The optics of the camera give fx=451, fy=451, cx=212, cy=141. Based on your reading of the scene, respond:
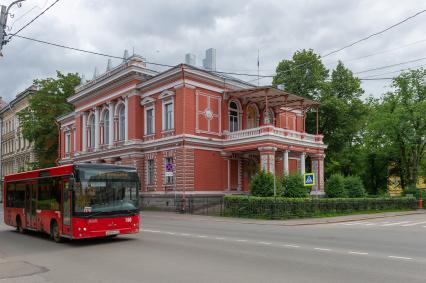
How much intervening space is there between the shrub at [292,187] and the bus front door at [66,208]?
1642cm

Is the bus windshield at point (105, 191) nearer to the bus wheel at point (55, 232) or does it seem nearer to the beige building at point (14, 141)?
the bus wheel at point (55, 232)

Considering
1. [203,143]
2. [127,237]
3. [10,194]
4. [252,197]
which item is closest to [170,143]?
[203,143]

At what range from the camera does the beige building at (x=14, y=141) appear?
71.9 m

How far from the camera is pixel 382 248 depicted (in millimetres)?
13117

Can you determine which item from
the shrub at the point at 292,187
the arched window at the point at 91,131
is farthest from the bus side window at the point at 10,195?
the arched window at the point at 91,131

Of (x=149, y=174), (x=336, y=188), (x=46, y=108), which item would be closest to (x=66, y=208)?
(x=336, y=188)

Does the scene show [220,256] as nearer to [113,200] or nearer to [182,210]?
[113,200]

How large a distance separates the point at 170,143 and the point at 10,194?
58.1ft

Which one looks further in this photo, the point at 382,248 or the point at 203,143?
the point at 203,143

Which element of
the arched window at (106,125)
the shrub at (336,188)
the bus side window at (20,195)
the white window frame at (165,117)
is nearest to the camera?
the bus side window at (20,195)

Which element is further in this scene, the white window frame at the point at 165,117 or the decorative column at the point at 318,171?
the decorative column at the point at 318,171

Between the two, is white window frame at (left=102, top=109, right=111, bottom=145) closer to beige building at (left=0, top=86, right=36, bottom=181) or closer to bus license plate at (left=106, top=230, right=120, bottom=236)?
beige building at (left=0, top=86, right=36, bottom=181)

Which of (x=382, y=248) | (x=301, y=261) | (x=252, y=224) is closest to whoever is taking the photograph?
(x=301, y=261)

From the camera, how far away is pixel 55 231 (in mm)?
15594
